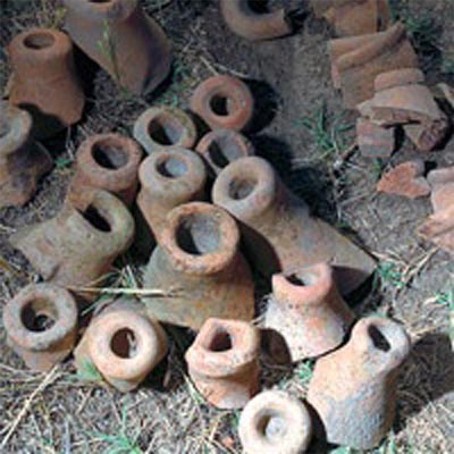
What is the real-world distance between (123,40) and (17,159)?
1.26ft

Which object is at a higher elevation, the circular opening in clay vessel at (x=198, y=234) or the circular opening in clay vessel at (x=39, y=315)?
the circular opening in clay vessel at (x=198, y=234)

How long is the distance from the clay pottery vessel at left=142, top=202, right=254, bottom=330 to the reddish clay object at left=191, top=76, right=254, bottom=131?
360 millimetres

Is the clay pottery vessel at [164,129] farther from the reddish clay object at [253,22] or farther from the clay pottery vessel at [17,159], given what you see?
the reddish clay object at [253,22]

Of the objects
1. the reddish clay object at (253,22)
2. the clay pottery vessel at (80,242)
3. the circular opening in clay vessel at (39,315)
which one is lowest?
the circular opening in clay vessel at (39,315)

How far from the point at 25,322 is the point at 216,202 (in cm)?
46

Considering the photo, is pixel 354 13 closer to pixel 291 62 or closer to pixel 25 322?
pixel 291 62

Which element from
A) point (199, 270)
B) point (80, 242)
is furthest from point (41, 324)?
point (199, 270)

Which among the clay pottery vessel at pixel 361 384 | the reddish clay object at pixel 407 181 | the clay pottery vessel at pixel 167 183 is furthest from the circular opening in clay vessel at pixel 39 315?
the reddish clay object at pixel 407 181

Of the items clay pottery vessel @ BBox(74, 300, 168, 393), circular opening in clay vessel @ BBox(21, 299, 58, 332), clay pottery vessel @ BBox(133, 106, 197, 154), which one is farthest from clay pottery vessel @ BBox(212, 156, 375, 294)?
circular opening in clay vessel @ BBox(21, 299, 58, 332)

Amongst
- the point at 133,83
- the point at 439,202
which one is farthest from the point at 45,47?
the point at 439,202

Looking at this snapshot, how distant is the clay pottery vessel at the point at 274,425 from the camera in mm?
2117

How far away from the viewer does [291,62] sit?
2.78m

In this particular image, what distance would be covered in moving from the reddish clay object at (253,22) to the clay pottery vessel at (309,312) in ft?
2.44

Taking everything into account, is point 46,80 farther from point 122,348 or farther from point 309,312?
point 309,312
